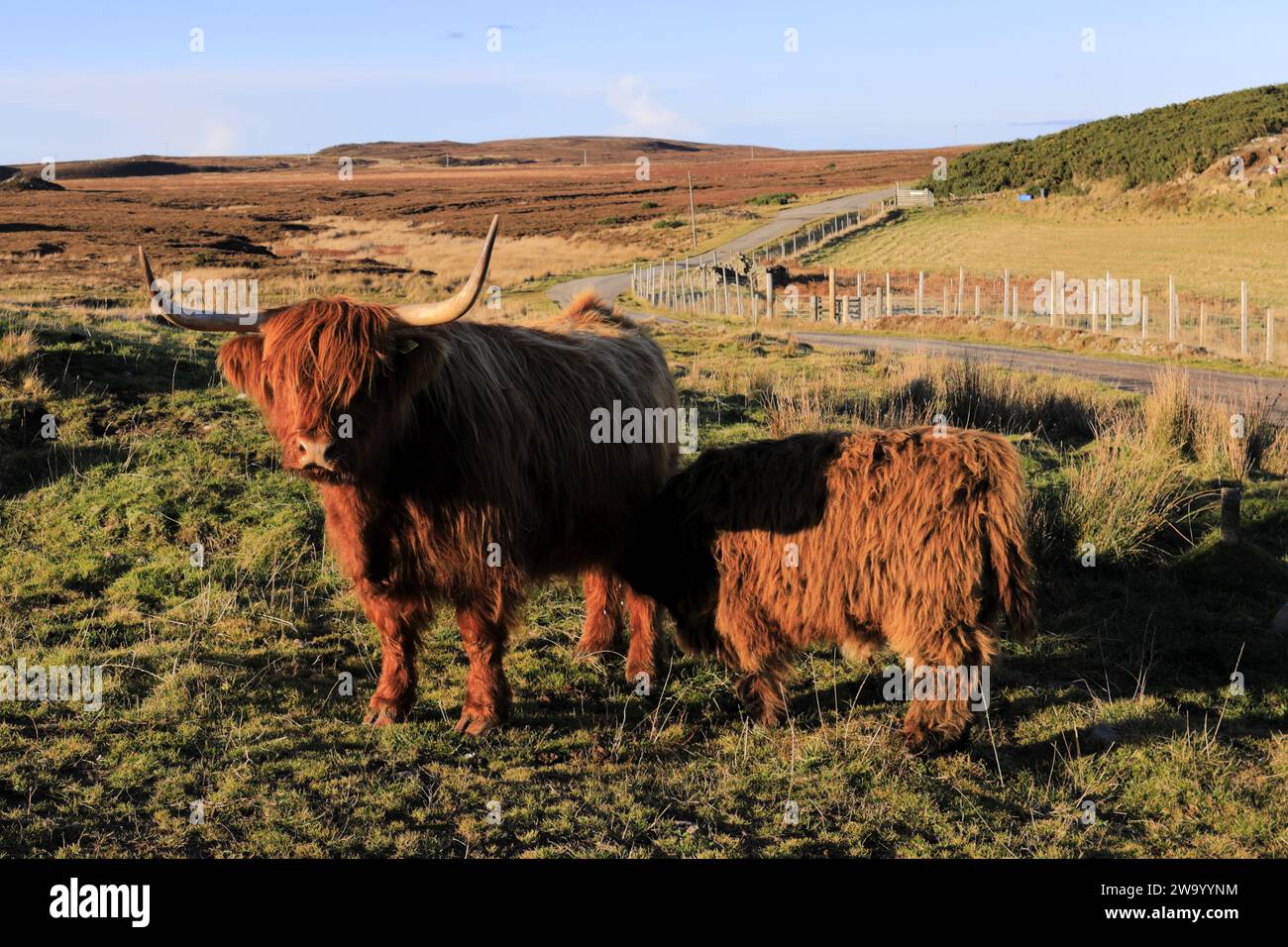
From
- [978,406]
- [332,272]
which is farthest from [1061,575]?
[332,272]

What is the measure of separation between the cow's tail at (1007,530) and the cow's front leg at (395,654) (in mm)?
2489

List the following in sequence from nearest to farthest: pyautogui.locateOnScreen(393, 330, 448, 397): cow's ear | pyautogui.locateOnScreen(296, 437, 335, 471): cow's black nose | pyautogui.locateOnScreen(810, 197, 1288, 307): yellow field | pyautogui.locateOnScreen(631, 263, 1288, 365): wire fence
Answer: pyautogui.locateOnScreen(296, 437, 335, 471): cow's black nose < pyautogui.locateOnScreen(393, 330, 448, 397): cow's ear < pyautogui.locateOnScreen(631, 263, 1288, 365): wire fence < pyautogui.locateOnScreen(810, 197, 1288, 307): yellow field

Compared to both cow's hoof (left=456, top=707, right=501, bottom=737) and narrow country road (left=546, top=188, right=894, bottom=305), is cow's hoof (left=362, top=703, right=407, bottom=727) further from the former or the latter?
narrow country road (left=546, top=188, right=894, bottom=305)

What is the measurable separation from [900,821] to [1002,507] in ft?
4.50

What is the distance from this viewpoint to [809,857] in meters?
3.70

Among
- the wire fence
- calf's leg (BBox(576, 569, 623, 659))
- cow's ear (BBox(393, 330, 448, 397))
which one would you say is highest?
the wire fence

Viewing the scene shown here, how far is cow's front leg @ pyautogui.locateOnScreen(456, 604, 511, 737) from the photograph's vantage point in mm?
4703

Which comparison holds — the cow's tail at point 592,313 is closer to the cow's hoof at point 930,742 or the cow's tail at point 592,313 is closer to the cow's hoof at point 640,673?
the cow's hoof at point 640,673

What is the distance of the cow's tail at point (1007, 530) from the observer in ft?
14.6

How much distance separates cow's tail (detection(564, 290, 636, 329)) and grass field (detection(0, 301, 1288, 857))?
1727 millimetres

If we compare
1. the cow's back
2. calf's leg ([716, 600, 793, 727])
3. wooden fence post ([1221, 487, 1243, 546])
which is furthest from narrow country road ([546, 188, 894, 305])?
calf's leg ([716, 600, 793, 727])

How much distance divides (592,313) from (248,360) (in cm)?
278

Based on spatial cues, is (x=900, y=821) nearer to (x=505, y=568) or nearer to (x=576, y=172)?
Result: (x=505, y=568)

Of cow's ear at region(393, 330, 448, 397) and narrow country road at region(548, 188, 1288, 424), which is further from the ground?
cow's ear at region(393, 330, 448, 397)
